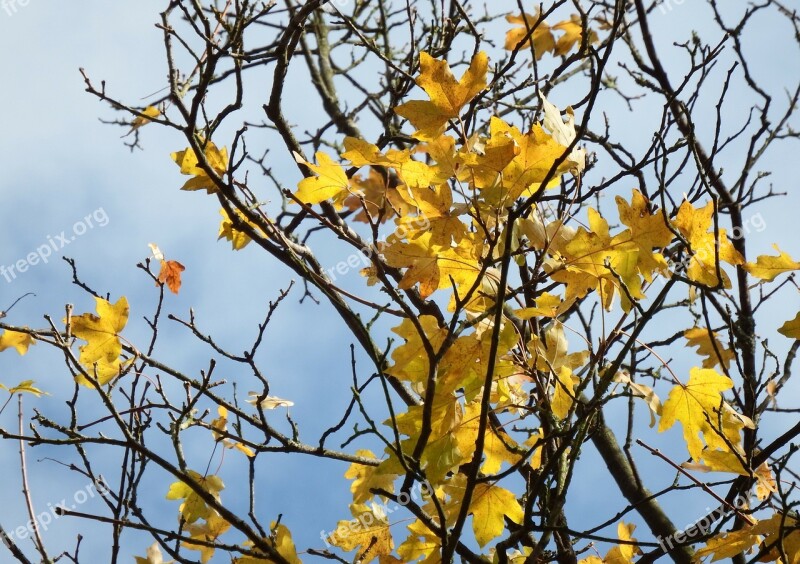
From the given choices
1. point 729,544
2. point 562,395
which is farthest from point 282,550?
point 729,544

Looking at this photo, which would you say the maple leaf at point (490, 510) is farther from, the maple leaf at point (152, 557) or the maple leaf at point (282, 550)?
the maple leaf at point (152, 557)

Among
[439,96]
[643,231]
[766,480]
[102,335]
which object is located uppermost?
[102,335]

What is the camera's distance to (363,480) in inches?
83.7

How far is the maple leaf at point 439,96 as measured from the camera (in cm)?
146

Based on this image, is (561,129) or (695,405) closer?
(561,129)

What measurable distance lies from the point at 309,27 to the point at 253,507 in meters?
3.91

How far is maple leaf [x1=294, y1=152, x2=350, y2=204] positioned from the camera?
1604mm

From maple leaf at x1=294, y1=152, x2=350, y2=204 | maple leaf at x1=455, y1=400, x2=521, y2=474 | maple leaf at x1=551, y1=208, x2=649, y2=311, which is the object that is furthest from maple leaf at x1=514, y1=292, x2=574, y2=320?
maple leaf at x1=294, y1=152, x2=350, y2=204

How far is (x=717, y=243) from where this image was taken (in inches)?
62.6

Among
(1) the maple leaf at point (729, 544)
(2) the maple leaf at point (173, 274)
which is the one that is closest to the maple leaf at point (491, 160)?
(1) the maple leaf at point (729, 544)

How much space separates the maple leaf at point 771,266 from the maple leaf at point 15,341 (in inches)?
90.6

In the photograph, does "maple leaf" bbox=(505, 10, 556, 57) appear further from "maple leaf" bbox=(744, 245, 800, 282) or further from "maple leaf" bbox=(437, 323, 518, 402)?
"maple leaf" bbox=(437, 323, 518, 402)

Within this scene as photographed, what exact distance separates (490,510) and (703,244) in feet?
2.69

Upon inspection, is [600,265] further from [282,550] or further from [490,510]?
[282,550]
